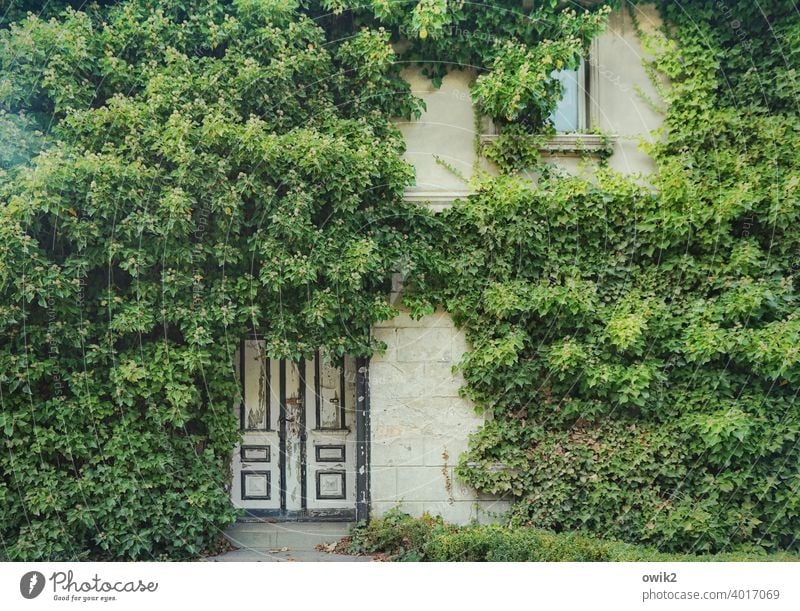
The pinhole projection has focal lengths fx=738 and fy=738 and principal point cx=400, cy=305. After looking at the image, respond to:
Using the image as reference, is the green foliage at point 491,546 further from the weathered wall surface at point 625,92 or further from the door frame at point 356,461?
the weathered wall surface at point 625,92

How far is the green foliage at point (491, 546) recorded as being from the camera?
6172mm

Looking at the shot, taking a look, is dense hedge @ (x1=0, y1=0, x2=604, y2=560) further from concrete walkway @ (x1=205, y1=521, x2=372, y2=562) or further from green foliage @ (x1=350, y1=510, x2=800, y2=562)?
green foliage @ (x1=350, y1=510, x2=800, y2=562)

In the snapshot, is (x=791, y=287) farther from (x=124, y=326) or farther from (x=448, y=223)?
(x=124, y=326)

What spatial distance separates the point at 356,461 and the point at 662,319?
327 cm

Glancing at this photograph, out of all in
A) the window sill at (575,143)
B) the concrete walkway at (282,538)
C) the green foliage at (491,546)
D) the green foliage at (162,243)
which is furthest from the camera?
the window sill at (575,143)

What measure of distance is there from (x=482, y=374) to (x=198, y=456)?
9.09 ft

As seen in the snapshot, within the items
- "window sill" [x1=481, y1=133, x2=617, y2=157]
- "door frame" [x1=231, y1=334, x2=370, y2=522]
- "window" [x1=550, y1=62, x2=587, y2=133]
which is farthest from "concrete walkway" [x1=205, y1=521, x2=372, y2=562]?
"window" [x1=550, y1=62, x2=587, y2=133]

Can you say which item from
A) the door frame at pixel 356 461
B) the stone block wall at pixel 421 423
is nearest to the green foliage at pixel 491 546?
the stone block wall at pixel 421 423

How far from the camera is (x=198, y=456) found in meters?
6.86

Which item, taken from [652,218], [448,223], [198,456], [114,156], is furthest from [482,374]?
[114,156]

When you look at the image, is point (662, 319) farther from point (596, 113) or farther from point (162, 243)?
point (162, 243)

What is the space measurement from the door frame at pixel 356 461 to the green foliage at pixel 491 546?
336 millimetres

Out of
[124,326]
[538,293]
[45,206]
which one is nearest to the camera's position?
[45,206]

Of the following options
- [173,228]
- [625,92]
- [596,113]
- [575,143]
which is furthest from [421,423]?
[625,92]
